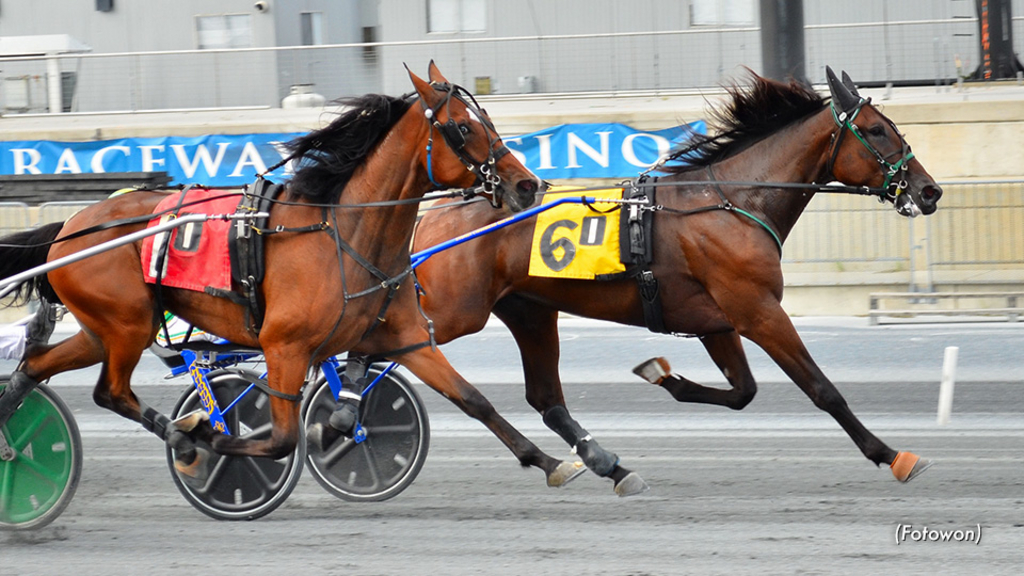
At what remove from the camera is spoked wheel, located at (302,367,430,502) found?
18.9 ft

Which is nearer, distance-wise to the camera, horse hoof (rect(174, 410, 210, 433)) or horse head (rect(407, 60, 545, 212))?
horse head (rect(407, 60, 545, 212))

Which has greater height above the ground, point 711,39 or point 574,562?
point 711,39

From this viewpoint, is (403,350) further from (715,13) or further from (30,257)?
(715,13)

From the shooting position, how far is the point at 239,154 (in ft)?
46.5

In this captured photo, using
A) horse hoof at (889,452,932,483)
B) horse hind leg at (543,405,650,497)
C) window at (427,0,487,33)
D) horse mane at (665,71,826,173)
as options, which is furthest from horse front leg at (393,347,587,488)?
window at (427,0,487,33)

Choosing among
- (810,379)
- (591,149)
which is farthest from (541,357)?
(591,149)

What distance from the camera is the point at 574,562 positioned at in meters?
4.67

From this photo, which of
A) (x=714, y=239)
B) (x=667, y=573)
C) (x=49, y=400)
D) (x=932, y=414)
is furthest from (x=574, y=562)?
(x=932, y=414)

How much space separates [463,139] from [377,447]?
5.38 ft

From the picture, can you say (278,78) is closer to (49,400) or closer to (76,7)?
(76,7)

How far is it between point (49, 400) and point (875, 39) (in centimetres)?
1285

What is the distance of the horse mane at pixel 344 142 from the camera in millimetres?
5355

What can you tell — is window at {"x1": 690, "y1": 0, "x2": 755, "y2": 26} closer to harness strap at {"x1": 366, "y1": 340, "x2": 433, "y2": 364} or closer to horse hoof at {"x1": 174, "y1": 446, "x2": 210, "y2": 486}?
harness strap at {"x1": 366, "y1": 340, "x2": 433, "y2": 364}

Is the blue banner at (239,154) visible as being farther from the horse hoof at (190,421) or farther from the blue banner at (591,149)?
the horse hoof at (190,421)
